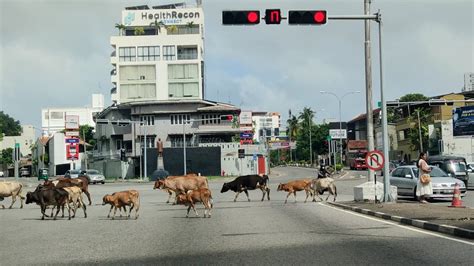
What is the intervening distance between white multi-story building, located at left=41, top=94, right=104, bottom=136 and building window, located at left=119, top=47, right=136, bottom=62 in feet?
174

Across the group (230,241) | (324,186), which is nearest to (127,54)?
(324,186)

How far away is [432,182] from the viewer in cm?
2508

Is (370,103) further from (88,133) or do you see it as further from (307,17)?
(88,133)

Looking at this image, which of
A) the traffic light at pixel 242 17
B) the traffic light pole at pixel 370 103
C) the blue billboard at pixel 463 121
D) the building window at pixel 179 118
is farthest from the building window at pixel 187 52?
the traffic light at pixel 242 17

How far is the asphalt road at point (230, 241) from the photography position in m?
11.0

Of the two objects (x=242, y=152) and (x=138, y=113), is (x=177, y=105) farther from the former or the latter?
(x=242, y=152)

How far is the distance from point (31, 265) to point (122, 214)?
11207 millimetres

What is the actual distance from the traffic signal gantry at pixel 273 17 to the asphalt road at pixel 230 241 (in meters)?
5.73

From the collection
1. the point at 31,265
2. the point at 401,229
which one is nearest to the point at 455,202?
the point at 401,229

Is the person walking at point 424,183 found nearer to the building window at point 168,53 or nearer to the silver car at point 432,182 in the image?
the silver car at point 432,182

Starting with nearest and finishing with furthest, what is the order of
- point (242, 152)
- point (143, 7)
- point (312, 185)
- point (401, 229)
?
point (401, 229)
point (312, 185)
point (242, 152)
point (143, 7)

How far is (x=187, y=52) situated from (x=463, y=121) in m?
53.1

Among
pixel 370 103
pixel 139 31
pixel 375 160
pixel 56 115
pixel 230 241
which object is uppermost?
pixel 139 31

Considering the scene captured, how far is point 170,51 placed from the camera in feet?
347
